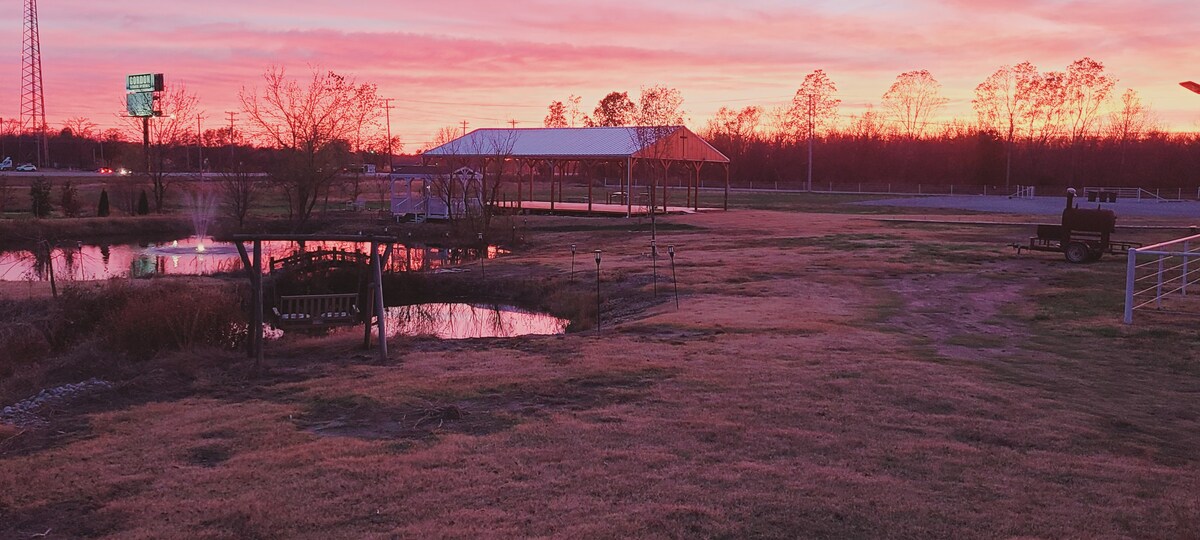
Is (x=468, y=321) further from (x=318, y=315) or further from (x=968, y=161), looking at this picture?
(x=968, y=161)

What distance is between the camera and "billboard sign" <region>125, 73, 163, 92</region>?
6291 centimetres

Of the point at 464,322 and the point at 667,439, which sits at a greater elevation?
the point at 667,439

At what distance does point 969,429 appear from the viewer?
6336 mm

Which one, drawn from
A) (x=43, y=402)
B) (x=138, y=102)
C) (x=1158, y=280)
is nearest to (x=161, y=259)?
(x=43, y=402)

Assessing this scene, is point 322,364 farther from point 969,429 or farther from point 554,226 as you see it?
point 554,226

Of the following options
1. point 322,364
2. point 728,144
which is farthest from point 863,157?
point 322,364

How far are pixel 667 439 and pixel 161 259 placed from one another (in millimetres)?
22428

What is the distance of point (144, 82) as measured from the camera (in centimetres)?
6544

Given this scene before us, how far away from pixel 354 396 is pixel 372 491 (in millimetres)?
2468

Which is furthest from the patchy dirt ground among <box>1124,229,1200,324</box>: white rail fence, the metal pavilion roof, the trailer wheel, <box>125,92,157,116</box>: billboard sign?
<box>125,92,157,116</box>: billboard sign

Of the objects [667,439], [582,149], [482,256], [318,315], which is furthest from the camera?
[582,149]

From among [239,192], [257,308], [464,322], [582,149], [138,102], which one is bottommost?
[464,322]

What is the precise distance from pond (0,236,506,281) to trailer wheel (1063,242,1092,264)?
46.7ft

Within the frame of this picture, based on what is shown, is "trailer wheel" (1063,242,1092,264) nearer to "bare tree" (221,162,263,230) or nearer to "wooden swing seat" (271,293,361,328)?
"wooden swing seat" (271,293,361,328)
